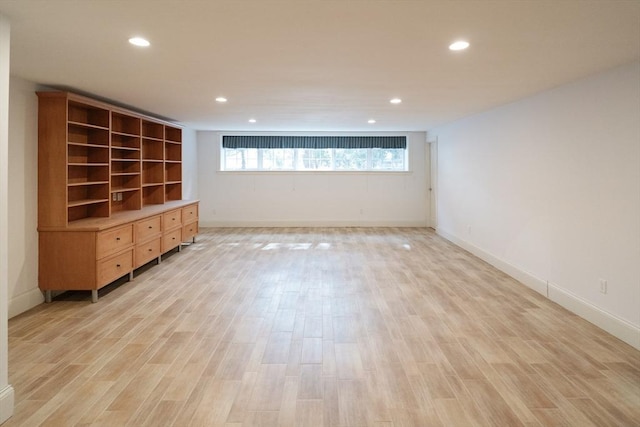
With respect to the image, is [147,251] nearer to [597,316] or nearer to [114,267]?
[114,267]

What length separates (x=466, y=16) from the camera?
2.38m

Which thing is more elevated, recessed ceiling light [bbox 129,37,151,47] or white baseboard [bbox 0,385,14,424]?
recessed ceiling light [bbox 129,37,151,47]

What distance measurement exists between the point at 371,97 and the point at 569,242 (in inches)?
106

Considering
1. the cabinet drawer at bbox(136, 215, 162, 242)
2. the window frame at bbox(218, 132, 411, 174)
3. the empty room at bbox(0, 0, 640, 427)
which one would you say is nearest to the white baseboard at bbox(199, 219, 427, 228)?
the window frame at bbox(218, 132, 411, 174)

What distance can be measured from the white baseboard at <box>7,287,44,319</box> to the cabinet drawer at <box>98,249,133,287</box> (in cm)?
61

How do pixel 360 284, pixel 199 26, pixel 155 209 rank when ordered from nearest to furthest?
pixel 199 26, pixel 360 284, pixel 155 209

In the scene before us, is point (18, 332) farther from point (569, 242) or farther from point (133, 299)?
point (569, 242)

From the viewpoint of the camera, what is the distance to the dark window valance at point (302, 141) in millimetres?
9703

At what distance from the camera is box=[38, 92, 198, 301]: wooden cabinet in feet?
13.7

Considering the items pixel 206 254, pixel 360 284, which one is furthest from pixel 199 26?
pixel 206 254

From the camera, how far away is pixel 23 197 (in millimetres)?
3982

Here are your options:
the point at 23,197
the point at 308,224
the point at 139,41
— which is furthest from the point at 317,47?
the point at 308,224

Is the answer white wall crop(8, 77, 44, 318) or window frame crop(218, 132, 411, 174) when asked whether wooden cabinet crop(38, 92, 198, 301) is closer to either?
white wall crop(8, 77, 44, 318)

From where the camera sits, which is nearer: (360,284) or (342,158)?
(360,284)
